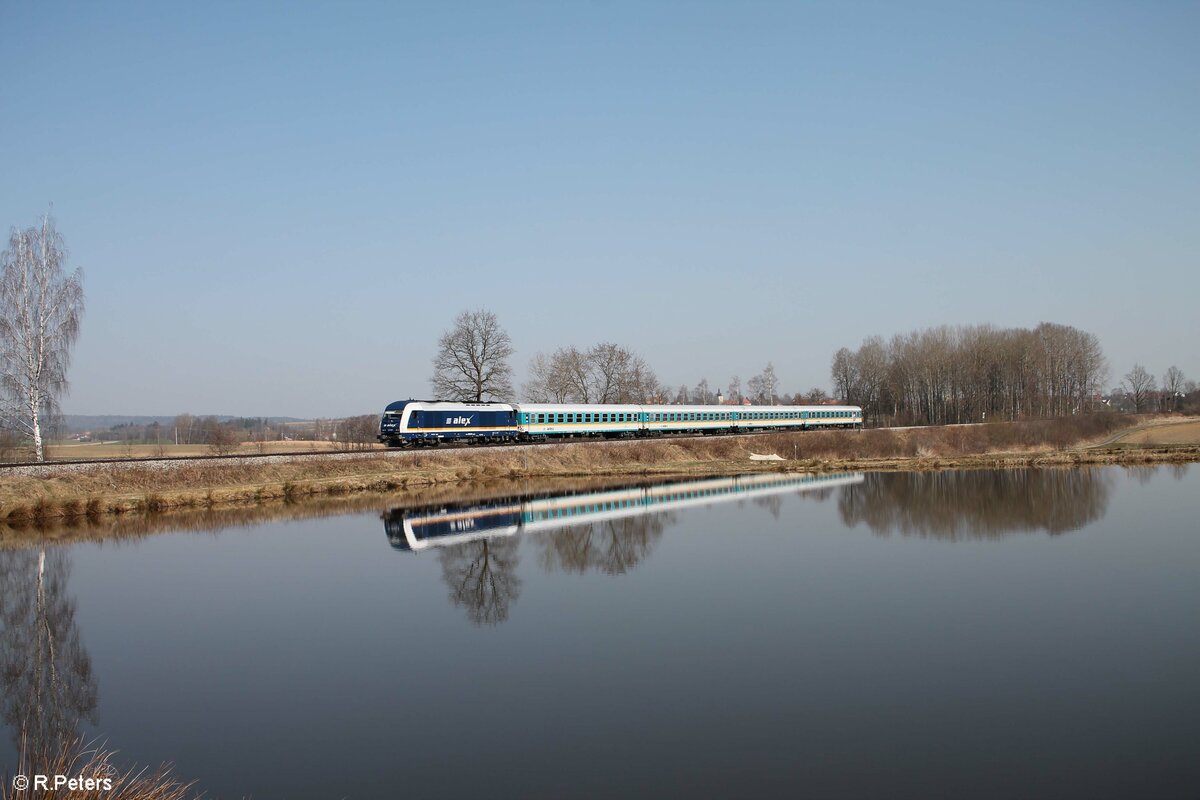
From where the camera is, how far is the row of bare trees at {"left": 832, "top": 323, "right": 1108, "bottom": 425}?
9225cm

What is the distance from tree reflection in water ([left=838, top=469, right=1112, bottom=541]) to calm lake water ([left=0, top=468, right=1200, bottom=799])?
0.80 metres

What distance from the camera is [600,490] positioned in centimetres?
3897

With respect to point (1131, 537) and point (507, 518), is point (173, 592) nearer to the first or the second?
point (507, 518)

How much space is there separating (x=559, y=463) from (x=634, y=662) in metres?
37.2

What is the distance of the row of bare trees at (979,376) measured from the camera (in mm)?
92250

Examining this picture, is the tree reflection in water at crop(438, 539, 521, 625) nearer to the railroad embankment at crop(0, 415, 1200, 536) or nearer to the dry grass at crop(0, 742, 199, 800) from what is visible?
the dry grass at crop(0, 742, 199, 800)

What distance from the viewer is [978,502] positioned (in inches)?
1180

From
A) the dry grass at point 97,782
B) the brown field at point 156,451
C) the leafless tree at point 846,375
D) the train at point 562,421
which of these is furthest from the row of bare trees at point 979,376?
the dry grass at point 97,782

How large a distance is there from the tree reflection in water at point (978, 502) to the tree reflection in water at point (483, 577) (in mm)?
10547

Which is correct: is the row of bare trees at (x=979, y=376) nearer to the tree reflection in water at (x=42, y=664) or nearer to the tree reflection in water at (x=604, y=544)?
the tree reflection in water at (x=604, y=544)

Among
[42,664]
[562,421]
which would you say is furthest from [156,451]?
[42,664]

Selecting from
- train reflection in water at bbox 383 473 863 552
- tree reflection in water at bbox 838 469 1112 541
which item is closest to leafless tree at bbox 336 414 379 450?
train reflection in water at bbox 383 473 863 552

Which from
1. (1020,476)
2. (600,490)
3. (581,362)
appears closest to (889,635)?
(600,490)

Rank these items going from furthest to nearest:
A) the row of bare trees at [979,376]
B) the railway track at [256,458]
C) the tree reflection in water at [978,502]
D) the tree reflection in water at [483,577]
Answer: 1. the row of bare trees at [979,376]
2. the railway track at [256,458]
3. the tree reflection in water at [978,502]
4. the tree reflection in water at [483,577]
